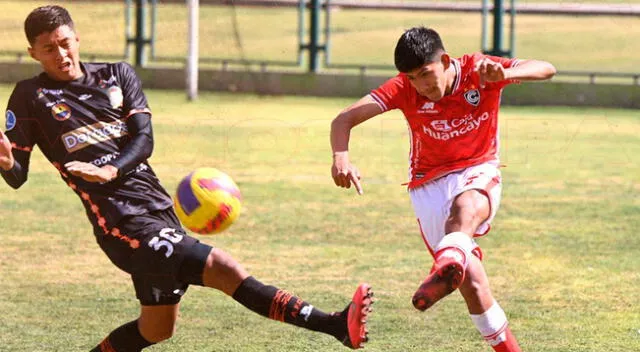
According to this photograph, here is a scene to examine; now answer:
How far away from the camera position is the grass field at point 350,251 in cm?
752

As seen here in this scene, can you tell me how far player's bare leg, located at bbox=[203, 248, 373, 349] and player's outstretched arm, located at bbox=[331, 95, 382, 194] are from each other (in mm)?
529

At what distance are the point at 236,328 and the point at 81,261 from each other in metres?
2.51

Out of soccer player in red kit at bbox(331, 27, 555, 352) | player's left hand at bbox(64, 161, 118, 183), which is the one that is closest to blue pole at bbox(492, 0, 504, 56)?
soccer player in red kit at bbox(331, 27, 555, 352)

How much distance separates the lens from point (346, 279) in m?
9.12

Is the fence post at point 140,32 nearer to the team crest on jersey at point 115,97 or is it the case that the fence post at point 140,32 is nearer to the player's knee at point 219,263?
the team crest on jersey at point 115,97

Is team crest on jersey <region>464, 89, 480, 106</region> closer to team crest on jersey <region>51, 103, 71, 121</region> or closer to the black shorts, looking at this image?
the black shorts

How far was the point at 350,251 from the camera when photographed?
1021 cm

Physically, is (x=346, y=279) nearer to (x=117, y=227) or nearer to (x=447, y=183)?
(x=447, y=183)

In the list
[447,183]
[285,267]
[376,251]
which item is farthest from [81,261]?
[447,183]

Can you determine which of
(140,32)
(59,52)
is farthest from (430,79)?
(140,32)

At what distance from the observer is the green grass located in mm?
28859

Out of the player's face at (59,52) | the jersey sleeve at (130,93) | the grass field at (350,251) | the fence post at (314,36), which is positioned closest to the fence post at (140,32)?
the fence post at (314,36)

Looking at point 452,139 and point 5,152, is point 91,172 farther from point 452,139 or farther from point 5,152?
point 452,139

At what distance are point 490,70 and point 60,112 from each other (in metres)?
2.07
